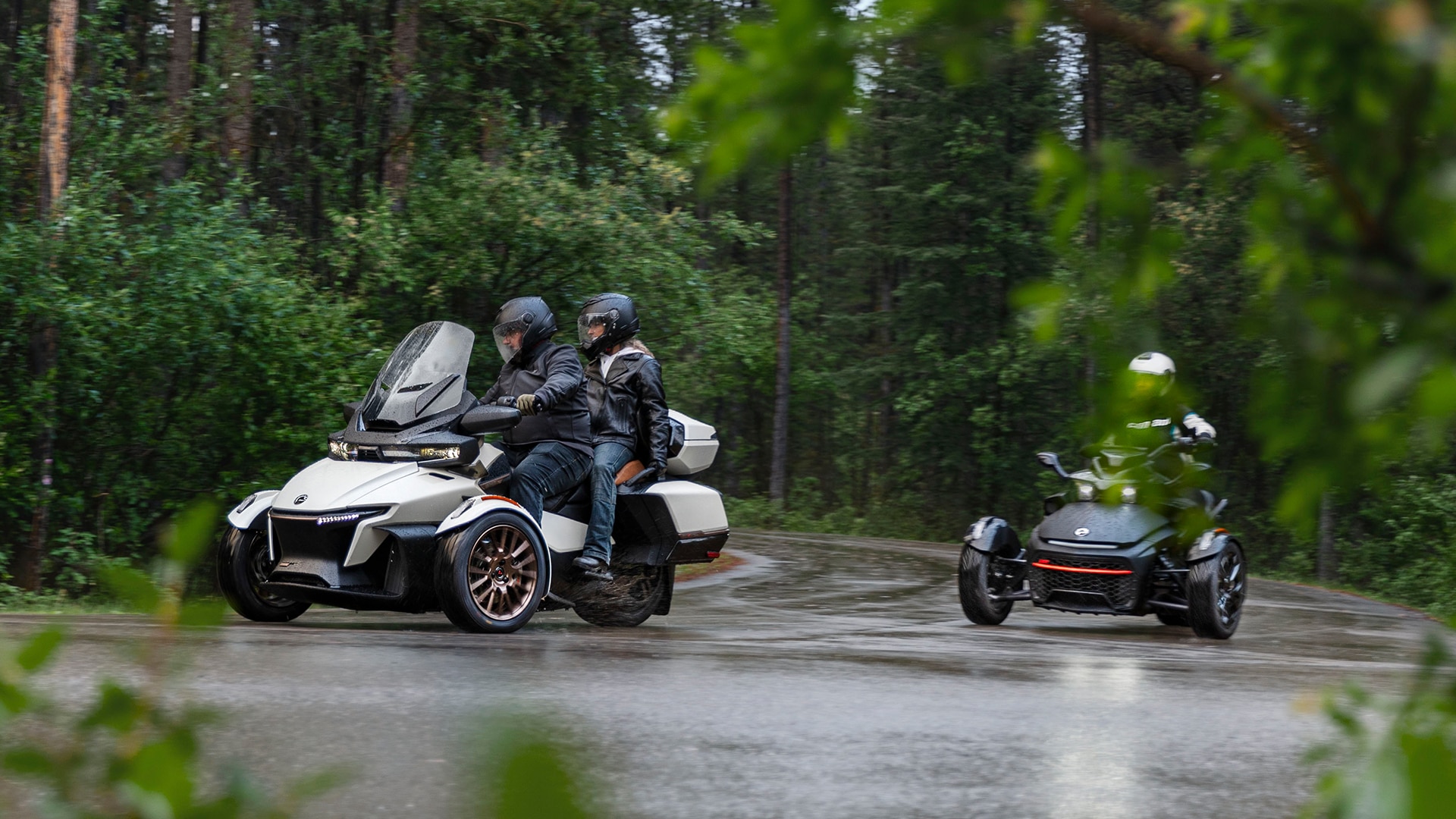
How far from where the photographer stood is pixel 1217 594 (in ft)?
35.2

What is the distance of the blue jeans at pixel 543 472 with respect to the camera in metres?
9.63

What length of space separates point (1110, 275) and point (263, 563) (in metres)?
8.06

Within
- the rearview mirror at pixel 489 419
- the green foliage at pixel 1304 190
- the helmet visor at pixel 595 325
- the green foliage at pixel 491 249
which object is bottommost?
the rearview mirror at pixel 489 419

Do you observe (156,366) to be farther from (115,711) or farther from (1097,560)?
(115,711)

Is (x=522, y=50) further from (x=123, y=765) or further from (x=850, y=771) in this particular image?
(x=123, y=765)

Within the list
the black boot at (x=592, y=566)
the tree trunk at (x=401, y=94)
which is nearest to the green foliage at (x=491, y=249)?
the tree trunk at (x=401, y=94)

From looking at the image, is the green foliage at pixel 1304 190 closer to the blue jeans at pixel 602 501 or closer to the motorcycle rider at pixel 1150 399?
the motorcycle rider at pixel 1150 399

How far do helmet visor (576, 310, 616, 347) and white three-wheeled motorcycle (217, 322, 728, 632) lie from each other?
31.3 inches

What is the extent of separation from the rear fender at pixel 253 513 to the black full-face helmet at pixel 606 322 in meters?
2.25

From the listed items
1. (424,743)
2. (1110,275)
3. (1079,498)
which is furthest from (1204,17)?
(1079,498)

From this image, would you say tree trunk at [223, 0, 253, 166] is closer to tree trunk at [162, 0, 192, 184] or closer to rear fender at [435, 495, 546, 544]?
tree trunk at [162, 0, 192, 184]

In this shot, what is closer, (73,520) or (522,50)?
(73,520)

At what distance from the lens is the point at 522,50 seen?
70.4 feet

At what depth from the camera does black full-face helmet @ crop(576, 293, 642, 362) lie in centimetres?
1035
